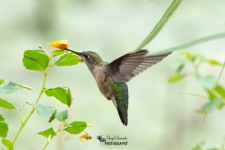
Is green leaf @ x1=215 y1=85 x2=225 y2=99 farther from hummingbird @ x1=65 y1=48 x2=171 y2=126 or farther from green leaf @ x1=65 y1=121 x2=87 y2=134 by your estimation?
green leaf @ x1=65 y1=121 x2=87 y2=134

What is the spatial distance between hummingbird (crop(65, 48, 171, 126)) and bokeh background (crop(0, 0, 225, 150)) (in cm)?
217

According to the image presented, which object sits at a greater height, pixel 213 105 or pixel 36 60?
pixel 36 60

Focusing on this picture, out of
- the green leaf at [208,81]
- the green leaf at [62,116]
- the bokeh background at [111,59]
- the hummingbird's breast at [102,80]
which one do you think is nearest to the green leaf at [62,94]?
the green leaf at [62,116]

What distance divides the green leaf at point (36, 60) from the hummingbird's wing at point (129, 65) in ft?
0.95

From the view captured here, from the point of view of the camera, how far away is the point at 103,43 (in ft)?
17.4

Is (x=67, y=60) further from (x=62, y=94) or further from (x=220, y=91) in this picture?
(x=220, y=91)

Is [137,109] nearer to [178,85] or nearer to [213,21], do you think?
[178,85]

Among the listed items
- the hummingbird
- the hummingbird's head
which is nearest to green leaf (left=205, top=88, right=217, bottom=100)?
the hummingbird

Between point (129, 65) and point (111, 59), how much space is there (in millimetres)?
3486

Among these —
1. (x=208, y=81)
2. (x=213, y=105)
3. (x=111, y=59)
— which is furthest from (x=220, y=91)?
(x=111, y=59)

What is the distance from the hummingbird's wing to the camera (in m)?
1.36

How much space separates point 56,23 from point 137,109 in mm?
1337

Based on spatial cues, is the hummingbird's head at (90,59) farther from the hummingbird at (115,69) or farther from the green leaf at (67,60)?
the green leaf at (67,60)

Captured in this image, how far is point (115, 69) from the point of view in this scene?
1447 mm
